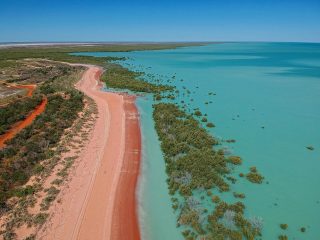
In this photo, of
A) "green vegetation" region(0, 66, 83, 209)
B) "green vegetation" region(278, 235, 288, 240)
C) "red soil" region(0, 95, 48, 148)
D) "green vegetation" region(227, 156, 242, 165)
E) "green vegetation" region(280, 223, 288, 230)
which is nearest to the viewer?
"green vegetation" region(278, 235, 288, 240)

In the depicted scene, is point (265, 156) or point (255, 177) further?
point (265, 156)

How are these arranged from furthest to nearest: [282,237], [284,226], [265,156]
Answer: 1. [265,156]
2. [284,226]
3. [282,237]

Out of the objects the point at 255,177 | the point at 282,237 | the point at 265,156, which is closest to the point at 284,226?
the point at 282,237

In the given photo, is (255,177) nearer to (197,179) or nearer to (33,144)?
(197,179)

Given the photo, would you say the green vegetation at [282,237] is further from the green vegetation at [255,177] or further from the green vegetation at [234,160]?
the green vegetation at [234,160]

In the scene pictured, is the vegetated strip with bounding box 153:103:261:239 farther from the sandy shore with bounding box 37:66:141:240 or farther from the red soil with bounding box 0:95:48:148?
the red soil with bounding box 0:95:48:148

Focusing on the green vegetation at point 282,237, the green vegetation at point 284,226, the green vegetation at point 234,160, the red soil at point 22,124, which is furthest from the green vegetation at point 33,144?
the green vegetation at point 284,226

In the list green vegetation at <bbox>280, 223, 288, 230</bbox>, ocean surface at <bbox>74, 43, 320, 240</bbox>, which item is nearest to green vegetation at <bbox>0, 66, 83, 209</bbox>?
ocean surface at <bbox>74, 43, 320, 240</bbox>

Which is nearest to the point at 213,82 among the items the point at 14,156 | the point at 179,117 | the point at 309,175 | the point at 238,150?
the point at 179,117
